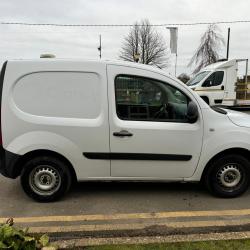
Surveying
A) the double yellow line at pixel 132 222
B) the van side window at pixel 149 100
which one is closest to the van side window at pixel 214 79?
the van side window at pixel 149 100

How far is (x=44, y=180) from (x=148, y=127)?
155 cm

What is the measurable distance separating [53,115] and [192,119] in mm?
1784

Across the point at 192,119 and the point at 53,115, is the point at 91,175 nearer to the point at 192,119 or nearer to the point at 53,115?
the point at 53,115

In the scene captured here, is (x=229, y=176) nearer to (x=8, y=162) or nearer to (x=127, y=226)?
(x=127, y=226)

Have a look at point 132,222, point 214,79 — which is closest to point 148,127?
point 132,222

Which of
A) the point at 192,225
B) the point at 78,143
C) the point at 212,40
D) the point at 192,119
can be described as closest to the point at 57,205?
the point at 78,143

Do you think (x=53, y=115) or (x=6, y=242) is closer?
(x=6, y=242)

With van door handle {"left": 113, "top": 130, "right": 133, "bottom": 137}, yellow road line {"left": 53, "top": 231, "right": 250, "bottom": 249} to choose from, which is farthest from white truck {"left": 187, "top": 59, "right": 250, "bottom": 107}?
yellow road line {"left": 53, "top": 231, "right": 250, "bottom": 249}

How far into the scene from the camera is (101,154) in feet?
15.0

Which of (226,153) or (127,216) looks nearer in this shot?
(127,216)

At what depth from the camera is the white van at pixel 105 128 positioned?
14.7 ft

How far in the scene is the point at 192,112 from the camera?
452cm

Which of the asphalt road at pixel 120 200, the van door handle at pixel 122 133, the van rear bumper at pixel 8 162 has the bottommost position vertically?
the asphalt road at pixel 120 200

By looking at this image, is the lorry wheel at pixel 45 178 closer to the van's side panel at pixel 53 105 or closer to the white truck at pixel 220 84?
the van's side panel at pixel 53 105
